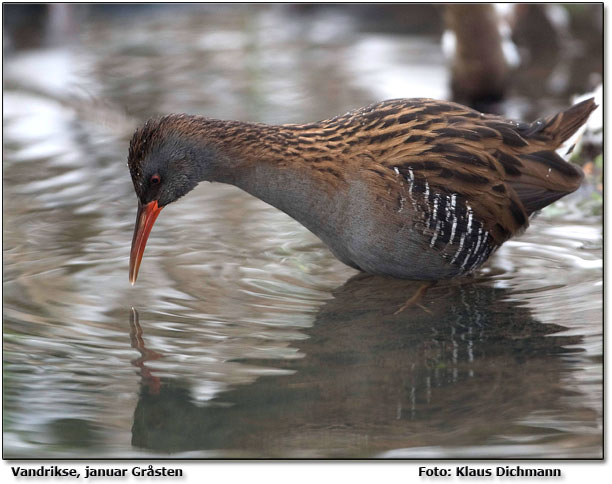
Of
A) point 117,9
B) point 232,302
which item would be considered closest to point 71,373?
point 232,302

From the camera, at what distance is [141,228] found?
14.8 ft

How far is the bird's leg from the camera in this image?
4465mm

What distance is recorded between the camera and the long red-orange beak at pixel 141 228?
14.7ft

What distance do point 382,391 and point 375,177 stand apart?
42.1 inches

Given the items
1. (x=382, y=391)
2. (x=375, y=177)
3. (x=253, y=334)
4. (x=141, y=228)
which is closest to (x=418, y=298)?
(x=375, y=177)

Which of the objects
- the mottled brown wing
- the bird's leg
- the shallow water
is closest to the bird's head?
the shallow water

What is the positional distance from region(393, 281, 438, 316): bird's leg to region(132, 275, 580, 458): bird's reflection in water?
3 centimetres

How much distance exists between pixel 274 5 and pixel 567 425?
8.78 metres

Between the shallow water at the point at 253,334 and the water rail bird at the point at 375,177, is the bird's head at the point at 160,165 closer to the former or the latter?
the water rail bird at the point at 375,177

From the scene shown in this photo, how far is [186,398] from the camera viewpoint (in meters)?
3.65

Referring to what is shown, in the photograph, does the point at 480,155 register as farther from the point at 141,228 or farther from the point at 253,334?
the point at 141,228

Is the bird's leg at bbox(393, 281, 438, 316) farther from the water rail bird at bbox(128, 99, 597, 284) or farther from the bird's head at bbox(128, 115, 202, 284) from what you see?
the bird's head at bbox(128, 115, 202, 284)

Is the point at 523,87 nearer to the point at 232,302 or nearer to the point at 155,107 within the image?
the point at 155,107

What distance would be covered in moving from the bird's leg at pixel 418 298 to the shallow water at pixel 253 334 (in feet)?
0.08
